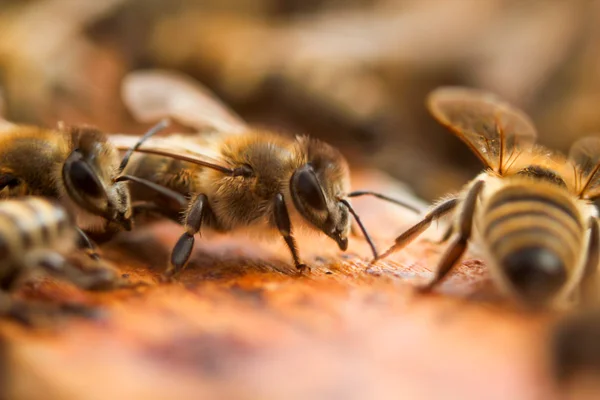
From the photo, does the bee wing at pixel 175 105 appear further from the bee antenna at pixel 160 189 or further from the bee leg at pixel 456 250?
the bee leg at pixel 456 250

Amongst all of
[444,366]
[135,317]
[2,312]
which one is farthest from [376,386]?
[2,312]

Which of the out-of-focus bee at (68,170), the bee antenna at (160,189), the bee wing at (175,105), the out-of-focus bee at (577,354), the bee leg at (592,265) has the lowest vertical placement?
the out-of-focus bee at (68,170)

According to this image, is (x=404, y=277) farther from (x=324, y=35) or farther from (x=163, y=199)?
(x=324, y=35)

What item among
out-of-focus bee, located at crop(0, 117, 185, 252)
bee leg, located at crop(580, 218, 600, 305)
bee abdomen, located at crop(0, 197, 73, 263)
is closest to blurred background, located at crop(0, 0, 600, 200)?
out-of-focus bee, located at crop(0, 117, 185, 252)

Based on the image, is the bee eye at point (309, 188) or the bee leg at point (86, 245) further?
the bee eye at point (309, 188)

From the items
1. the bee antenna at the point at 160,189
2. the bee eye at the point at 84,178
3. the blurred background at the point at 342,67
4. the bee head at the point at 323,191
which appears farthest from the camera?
the blurred background at the point at 342,67

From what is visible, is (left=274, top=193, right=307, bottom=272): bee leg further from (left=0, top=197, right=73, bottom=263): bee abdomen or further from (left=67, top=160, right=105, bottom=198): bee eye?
(left=0, top=197, right=73, bottom=263): bee abdomen

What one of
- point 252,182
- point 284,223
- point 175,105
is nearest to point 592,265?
point 284,223

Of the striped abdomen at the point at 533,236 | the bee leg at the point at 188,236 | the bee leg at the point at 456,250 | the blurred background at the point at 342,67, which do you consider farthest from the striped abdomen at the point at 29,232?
the blurred background at the point at 342,67
